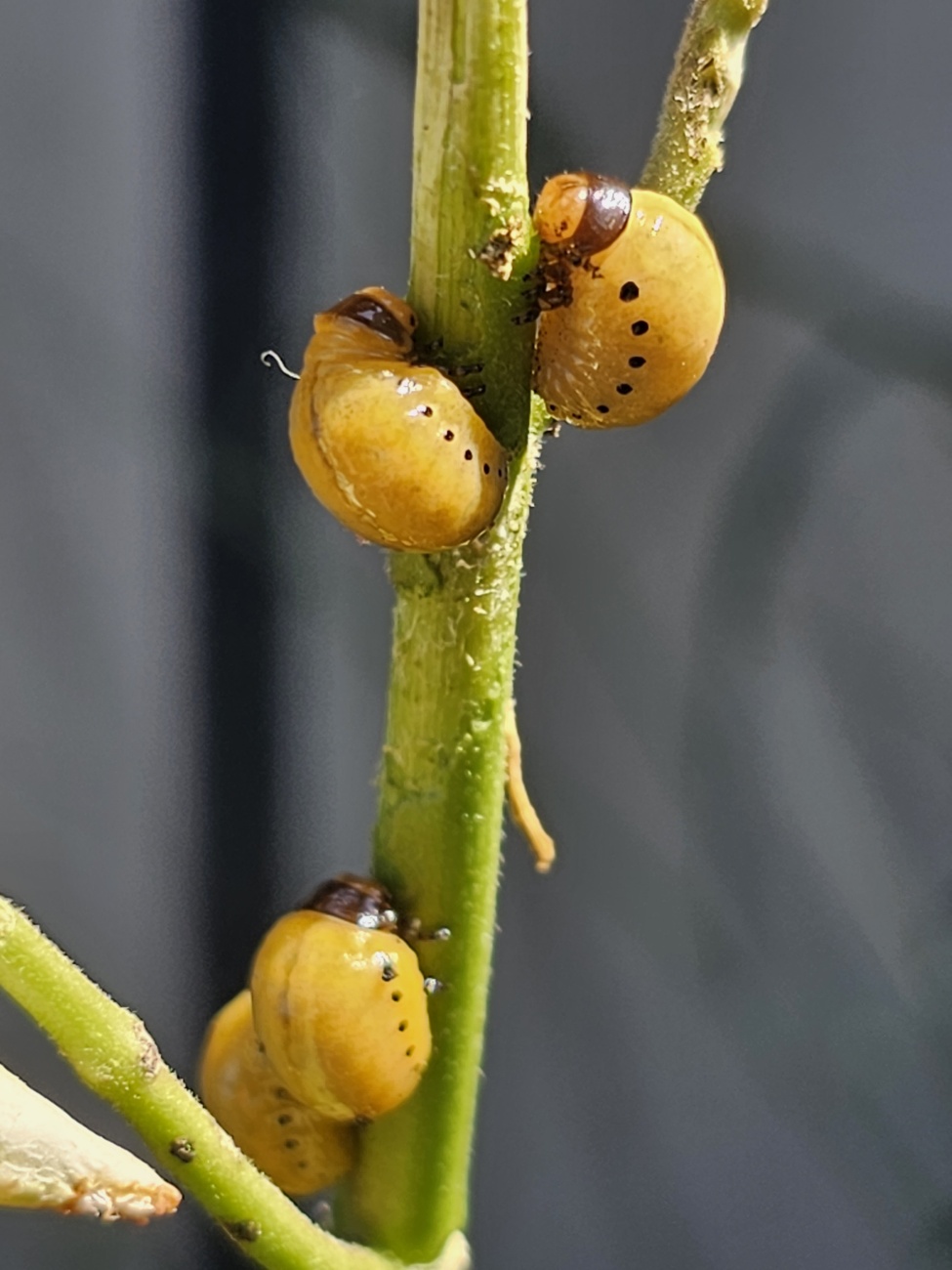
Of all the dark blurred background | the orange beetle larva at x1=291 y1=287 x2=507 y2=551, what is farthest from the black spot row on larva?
the dark blurred background

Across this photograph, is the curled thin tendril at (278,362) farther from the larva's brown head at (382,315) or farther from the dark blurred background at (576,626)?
the dark blurred background at (576,626)

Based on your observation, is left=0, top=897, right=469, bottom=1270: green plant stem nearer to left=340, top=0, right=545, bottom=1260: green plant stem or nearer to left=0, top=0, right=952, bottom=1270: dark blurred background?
left=340, top=0, right=545, bottom=1260: green plant stem

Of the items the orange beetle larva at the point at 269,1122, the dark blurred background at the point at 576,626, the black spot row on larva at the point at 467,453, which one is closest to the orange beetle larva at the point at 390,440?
the black spot row on larva at the point at 467,453

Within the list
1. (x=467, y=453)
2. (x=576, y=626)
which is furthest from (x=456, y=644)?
(x=576, y=626)

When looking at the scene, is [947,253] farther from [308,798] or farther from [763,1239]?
[763,1239]

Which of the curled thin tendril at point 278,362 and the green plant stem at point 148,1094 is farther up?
the curled thin tendril at point 278,362

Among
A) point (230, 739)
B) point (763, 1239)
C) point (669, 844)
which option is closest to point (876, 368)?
point (669, 844)
